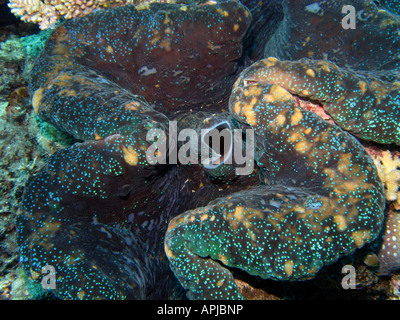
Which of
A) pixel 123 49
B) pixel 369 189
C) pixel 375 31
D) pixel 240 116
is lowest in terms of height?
pixel 369 189

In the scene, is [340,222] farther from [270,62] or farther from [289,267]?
[270,62]

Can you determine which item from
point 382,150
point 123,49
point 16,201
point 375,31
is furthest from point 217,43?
point 16,201

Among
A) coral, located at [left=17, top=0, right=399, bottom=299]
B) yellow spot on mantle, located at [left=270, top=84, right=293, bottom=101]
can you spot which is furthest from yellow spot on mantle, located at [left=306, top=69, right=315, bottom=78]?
yellow spot on mantle, located at [left=270, top=84, right=293, bottom=101]

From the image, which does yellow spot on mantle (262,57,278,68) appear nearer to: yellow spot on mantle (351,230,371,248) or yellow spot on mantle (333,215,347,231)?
yellow spot on mantle (333,215,347,231)

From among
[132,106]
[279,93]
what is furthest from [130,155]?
[279,93]

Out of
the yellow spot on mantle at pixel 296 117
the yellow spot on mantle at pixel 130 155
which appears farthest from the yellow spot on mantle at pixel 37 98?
the yellow spot on mantle at pixel 296 117

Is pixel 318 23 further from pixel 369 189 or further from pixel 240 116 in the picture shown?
pixel 369 189

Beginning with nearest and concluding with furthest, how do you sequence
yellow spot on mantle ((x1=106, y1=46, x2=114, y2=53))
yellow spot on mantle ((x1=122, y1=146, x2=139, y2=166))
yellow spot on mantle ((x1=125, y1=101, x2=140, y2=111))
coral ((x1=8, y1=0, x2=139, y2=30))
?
1. yellow spot on mantle ((x1=122, y1=146, x2=139, y2=166))
2. yellow spot on mantle ((x1=125, y1=101, x2=140, y2=111))
3. yellow spot on mantle ((x1=106, y1=46, x2=114, y2=53))
4. coral ((x1=8, y1=0, x2=139, y2=30))
